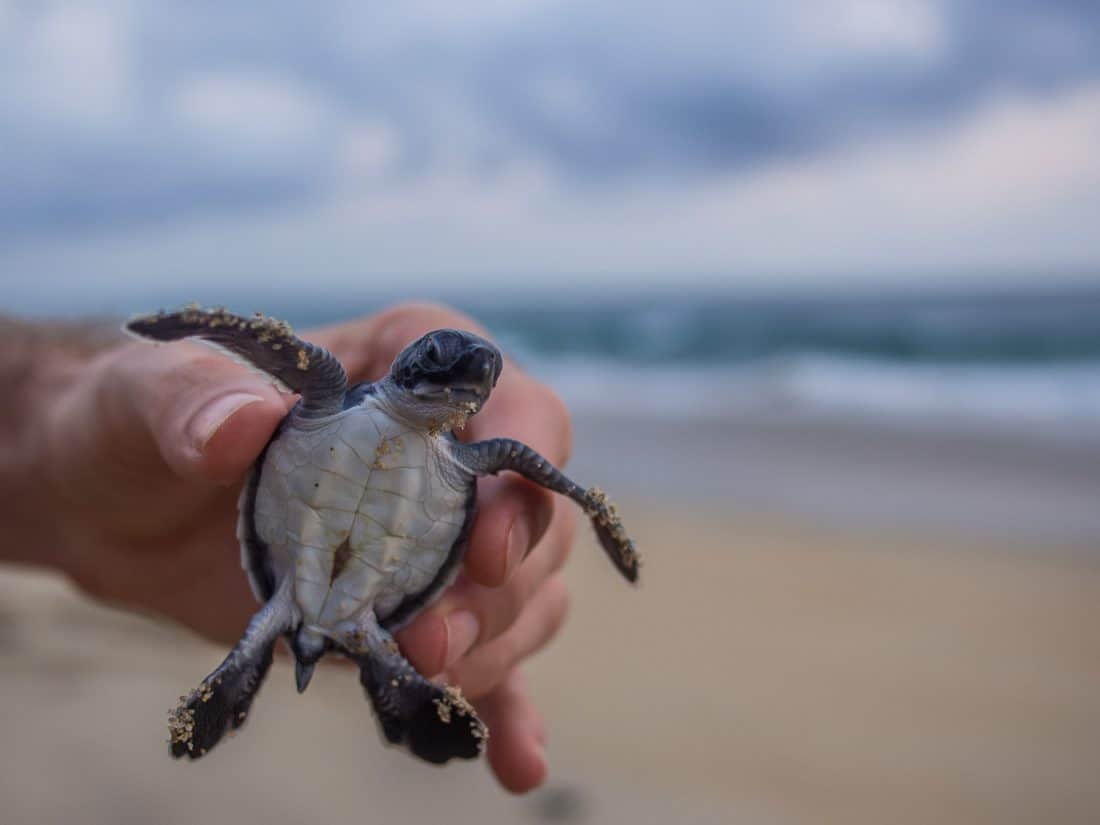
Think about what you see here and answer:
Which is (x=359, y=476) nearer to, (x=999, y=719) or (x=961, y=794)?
(x=961, y=794)

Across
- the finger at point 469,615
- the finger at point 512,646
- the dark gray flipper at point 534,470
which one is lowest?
the finger at point 512,646

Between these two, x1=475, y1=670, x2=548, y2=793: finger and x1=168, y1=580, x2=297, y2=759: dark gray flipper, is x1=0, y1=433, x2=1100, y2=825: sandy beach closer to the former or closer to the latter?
x1=475, y1=670, x2=548, y2=793: finger

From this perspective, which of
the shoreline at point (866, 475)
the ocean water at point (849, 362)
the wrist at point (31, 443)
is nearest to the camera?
the wrist at point (31, 443)

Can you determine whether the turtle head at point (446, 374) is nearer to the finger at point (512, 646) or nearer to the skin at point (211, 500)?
the skin at point (211, 500)

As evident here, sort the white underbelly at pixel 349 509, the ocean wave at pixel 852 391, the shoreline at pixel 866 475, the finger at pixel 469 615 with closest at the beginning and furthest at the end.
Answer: the white underbelly at pixel 349 509 → the finger at pixel 469 615 → the shoreline at pixel 866 475 → the ocean wave at pixel 852 391

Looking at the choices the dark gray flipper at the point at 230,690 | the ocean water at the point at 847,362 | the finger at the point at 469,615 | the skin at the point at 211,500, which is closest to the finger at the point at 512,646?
the skin at the point at 211,500

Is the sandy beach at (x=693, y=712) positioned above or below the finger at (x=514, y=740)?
below

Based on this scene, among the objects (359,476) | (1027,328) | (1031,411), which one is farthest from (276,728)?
(1027,328)

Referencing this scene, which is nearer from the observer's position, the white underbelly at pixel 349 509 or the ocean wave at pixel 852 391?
the white underbelly at pixel 349 509

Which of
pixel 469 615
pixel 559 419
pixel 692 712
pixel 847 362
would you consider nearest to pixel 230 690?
→ pixel 469 615
